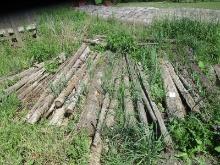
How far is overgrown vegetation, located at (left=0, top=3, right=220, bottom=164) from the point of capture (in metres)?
5.01

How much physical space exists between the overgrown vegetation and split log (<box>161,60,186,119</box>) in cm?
14

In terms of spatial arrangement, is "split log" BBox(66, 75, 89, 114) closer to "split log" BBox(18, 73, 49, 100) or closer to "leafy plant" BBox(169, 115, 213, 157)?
"split log" BBox(18, 73, 49, 100)

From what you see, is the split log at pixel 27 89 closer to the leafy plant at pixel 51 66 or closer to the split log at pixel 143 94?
the leafy plant at pixel 51 66

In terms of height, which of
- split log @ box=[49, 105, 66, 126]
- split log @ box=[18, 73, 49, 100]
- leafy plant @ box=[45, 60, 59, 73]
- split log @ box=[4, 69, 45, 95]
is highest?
leafy plant @ box=[45, 60, 59, 73]

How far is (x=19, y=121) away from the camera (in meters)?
5.86

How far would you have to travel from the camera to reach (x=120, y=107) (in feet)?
19.8

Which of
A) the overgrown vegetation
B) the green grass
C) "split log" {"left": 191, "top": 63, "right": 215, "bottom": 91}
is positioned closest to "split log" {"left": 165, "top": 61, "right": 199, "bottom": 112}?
the overgrown vegetation

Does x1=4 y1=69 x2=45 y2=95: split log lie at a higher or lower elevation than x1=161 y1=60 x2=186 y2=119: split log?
higher

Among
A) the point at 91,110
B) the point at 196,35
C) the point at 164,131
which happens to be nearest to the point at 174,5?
the point at 196,35

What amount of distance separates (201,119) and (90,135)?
1877mm

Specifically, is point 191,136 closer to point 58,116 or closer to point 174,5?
point 58,116

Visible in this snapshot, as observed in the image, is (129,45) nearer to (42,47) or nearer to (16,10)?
(42,47)

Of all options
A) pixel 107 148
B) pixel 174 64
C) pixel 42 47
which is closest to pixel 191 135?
pixel 107 148

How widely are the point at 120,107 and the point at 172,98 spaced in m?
1.01
